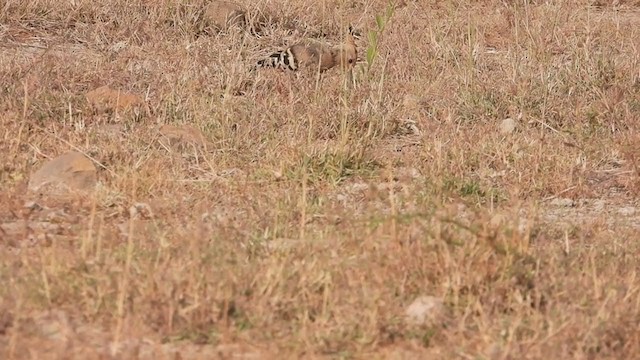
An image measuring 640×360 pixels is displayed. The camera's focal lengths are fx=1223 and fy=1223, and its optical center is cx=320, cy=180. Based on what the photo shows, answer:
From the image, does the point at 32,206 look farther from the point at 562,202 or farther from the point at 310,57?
the point at 310,57

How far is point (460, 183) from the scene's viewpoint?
176 inches

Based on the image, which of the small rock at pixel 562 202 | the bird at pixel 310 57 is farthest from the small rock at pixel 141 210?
the bird at pixel 310 57

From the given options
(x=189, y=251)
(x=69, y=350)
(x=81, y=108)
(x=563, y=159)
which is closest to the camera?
(x=69, y=350)

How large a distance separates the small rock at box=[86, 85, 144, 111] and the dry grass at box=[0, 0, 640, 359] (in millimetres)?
55

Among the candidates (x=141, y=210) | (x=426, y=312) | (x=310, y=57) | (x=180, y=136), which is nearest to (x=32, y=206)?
(x=141, y=210)

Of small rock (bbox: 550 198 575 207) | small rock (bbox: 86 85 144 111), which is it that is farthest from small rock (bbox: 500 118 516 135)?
small rock (bbox: 86 85 144 111)

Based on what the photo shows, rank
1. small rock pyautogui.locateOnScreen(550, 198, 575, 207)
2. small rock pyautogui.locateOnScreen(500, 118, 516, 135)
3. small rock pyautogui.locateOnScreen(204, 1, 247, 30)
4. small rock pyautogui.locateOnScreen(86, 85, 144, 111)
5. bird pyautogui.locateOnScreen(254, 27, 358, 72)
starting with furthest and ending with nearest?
small rock pyautogui.locateOnScreen(204, 1, 247, 30) < bird pyautogui.locateOnScreen(254, 27, 358, 72) < small rock pyautogui.locateOnScreen(86, 85, 144, 111) < small rock pyautogui.locateOnScreen(500, 118, 516, 135) < small rock pyautogui.locateOnScreen(550, 198, 575, 207)

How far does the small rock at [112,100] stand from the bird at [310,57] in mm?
989

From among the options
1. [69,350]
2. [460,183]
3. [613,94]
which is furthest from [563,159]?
[69,350]

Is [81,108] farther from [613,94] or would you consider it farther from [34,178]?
[613,94]

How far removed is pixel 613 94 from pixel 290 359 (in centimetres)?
315

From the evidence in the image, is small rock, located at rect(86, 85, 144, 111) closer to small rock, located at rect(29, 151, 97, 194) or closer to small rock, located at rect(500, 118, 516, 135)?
small rock, located at rect(29, 151, 97, 194)

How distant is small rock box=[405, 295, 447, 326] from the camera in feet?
10.1

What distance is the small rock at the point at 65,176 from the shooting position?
4.34m
